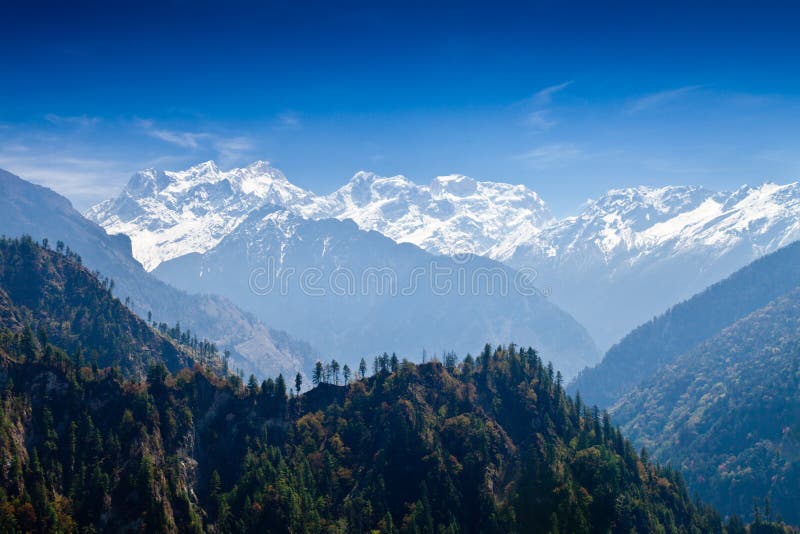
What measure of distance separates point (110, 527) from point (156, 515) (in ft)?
37.8

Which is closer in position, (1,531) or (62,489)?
(1,531)

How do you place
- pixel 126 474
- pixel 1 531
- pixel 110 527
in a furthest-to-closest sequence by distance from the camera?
pixel 126 474, pixel 110 527, pixel 1 531

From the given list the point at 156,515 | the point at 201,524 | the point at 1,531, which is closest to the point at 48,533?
the point at 1,531

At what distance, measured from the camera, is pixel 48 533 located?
569 feet

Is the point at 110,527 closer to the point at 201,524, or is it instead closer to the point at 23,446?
the point at 201,524

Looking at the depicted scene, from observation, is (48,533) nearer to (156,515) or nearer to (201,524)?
(156,515)

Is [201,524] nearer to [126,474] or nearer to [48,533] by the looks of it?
[126,474]

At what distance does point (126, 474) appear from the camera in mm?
196625

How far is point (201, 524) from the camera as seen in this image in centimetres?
19575

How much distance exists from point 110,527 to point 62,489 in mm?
19093

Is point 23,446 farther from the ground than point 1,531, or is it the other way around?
point 23,446

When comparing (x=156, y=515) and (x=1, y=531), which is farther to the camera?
(x=156, y=515)

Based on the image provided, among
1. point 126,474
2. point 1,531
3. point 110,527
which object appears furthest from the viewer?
point 126,474

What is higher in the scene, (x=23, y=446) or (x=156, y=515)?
(x=23, y=446)
